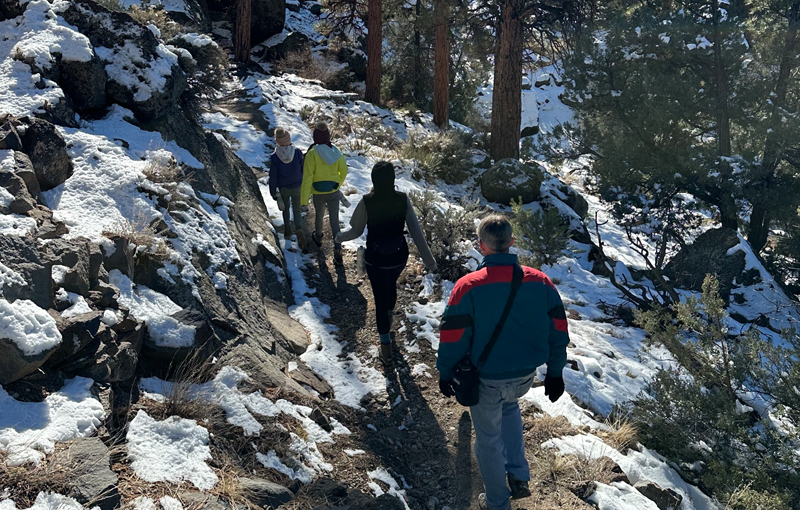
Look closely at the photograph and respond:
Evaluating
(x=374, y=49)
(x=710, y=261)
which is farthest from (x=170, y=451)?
(x=374, y=49)

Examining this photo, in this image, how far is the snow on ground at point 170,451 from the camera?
296cm

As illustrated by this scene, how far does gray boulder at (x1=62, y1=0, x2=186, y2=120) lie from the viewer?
266 inches

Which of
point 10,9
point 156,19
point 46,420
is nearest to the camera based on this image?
point 46,420

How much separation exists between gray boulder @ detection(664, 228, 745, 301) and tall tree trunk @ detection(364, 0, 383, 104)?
1063 centimetres

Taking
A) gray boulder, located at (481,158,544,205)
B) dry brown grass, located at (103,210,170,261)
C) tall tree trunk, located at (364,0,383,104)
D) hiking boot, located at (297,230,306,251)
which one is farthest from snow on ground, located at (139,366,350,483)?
tall tree trunk, located at (364,0,383,104)

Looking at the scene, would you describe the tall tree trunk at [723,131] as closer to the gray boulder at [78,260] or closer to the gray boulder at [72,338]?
the gray boulder at [78,260]

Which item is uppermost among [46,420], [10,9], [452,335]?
[10,9]

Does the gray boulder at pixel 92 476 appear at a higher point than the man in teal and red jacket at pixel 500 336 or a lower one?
lower

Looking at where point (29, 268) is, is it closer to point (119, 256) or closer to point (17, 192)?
point (119, 256)

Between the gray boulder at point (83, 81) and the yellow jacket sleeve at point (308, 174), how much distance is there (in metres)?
2.47

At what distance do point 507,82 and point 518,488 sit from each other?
11514 mm

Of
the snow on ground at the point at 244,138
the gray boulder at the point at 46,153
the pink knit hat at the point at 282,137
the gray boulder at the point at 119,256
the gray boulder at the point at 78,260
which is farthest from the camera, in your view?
the snow on ground at the point at 244,138

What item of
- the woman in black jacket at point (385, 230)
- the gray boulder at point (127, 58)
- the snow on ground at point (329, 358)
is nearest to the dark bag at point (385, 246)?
the woman in black jacket at point (385, 230)

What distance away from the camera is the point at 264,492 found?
312cm
